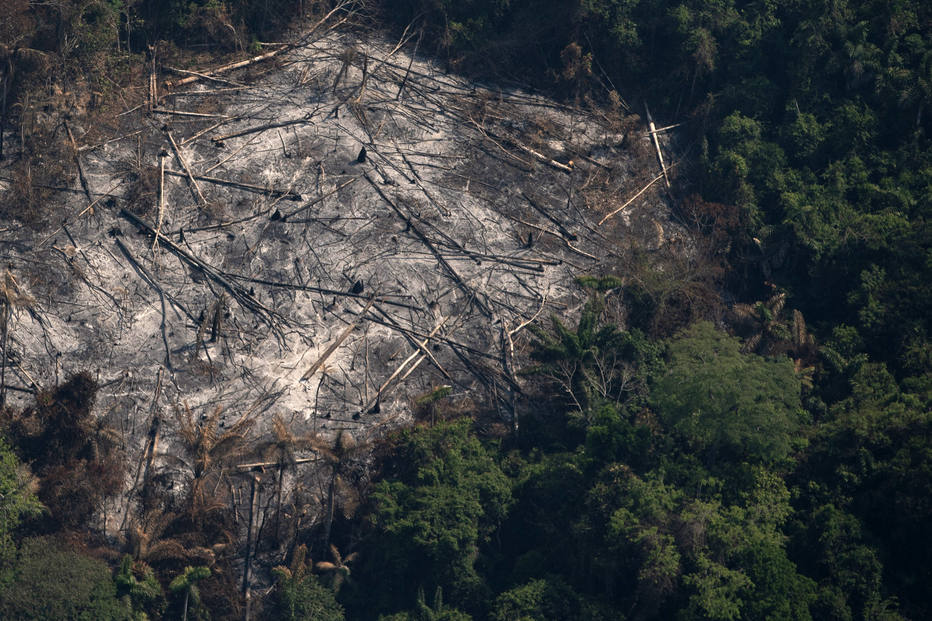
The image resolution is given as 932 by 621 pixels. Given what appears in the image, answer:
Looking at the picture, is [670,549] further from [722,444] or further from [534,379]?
[534,379]

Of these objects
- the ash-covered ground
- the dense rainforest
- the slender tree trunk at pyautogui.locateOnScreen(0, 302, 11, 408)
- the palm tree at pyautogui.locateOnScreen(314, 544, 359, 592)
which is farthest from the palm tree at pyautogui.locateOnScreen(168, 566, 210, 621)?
the slender tree trunk at pyautogui.locateOnScreen(0, 302, 11, 408)

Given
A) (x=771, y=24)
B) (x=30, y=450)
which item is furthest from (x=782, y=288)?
(x=30, y=450)

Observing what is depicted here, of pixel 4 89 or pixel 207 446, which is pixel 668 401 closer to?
pixel 207 446

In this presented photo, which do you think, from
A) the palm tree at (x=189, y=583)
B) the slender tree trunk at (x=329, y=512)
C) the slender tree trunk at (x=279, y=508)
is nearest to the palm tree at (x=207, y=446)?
the slender tree trunk at (x=279, y=508)

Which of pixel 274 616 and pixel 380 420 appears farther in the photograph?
pixel 380 420

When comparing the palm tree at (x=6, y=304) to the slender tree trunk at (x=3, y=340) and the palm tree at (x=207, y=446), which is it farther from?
the palm tree at (x=207, y=446)
